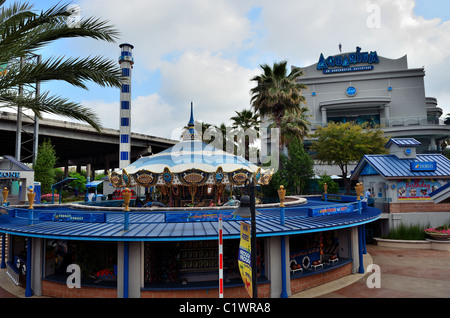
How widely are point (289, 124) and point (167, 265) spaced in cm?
2622

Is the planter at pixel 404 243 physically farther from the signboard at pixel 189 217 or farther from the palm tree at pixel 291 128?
the palm tree at pixel 291 128

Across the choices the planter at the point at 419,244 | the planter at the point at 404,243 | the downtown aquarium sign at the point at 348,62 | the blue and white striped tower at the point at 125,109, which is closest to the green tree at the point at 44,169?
the blue and white striped tower at the point at 125,109

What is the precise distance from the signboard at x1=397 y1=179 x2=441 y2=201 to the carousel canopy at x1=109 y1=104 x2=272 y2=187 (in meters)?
11.6

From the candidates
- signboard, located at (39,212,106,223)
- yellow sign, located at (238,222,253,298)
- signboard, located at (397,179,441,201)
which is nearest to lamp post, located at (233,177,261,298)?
yellow sign, located at (238,222,253,298)

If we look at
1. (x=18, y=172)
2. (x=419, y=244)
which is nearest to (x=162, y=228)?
(x=419, y=244)

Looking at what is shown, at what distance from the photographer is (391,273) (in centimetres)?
1444

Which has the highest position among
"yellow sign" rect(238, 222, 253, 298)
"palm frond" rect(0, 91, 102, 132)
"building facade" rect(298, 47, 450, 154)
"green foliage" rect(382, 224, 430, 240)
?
"building facade" rect(298, 47, 450, 154)

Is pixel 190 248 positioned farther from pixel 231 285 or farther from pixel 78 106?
pixel 78 106

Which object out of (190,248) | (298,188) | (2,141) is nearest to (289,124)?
(298,188)

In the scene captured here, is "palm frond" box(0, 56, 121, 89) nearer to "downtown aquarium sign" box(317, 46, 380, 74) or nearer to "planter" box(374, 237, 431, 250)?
"planter" box(374, 237, 431, 250)

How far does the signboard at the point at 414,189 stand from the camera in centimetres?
2205

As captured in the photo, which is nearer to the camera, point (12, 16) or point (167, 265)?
point (12, 16)

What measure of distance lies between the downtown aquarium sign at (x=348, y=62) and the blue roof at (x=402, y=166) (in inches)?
1375

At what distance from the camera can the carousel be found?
1681 centimetres
